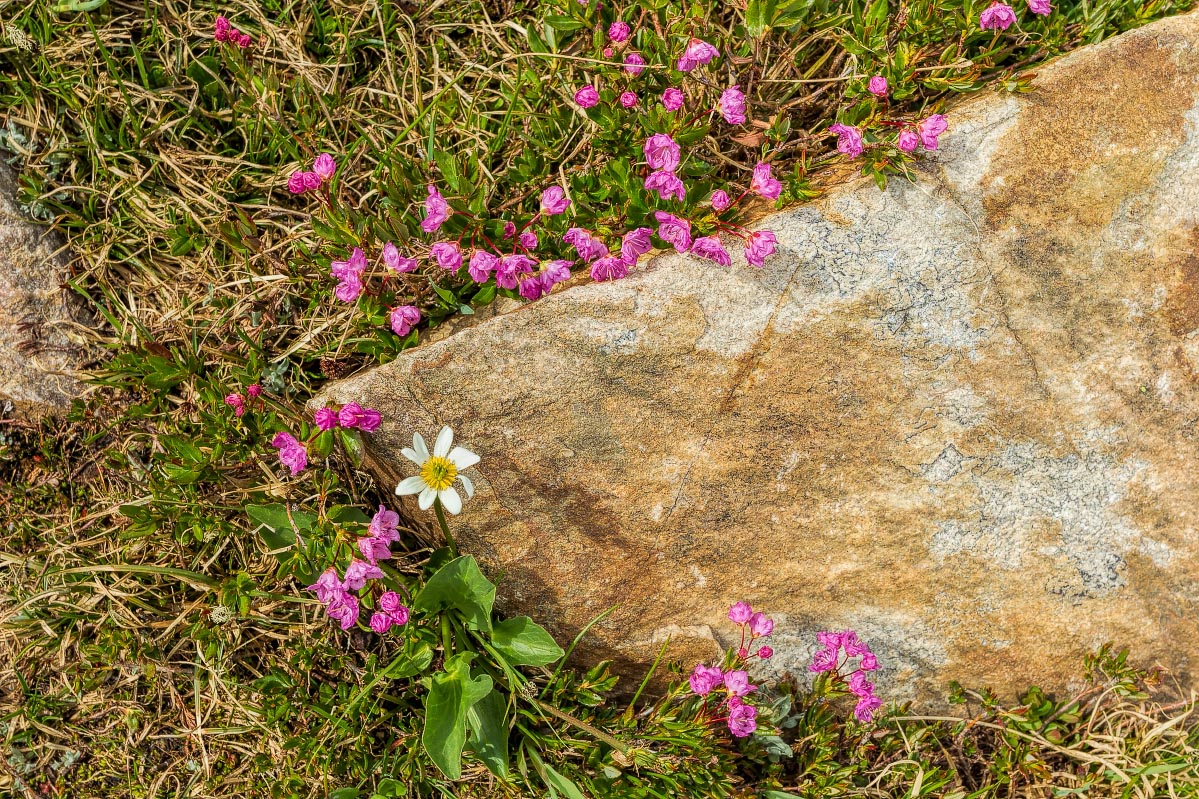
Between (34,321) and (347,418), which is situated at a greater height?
(347,418)

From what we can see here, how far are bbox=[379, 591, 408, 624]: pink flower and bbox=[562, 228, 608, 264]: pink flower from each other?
142cm

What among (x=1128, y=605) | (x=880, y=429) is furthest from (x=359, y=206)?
(x=1128, y=605)

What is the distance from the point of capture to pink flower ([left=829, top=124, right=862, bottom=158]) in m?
3.34

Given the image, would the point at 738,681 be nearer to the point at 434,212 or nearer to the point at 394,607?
the point at 394,607

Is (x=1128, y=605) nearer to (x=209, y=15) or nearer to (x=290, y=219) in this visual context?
(x=290, y=219)

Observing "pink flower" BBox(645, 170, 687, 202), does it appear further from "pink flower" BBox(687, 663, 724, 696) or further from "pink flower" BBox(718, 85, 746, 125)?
"pink flower" BBox(687, 663, 724, 696)

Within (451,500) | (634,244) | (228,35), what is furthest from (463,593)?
(228,35)

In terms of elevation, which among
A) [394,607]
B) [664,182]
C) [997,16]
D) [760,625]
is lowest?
[760,625]

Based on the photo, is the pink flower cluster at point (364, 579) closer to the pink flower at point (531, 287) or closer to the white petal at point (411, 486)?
the white petal at point (411, 486)

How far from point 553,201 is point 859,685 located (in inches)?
86.6

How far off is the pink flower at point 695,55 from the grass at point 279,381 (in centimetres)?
28

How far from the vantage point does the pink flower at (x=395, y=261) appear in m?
3.33

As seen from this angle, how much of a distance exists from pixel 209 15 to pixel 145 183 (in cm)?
78

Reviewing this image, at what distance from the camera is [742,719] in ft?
10.8
